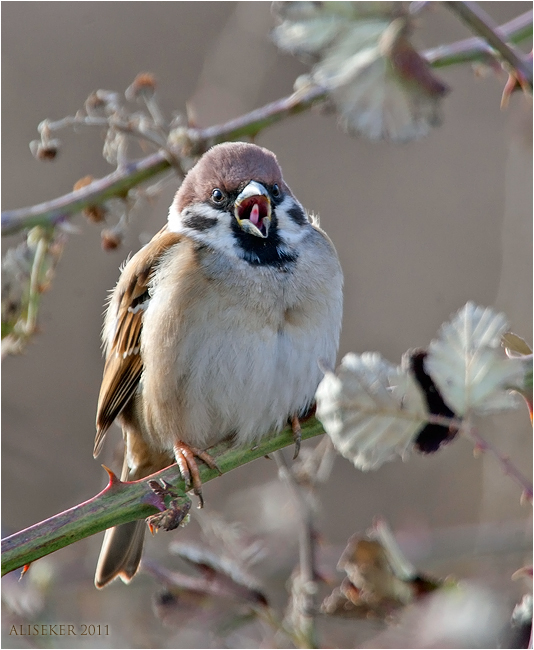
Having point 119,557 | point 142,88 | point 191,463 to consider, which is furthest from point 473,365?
point 119,557

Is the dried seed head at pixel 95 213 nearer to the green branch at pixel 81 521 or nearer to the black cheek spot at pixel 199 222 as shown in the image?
the black cheek spot at pixel 199 222

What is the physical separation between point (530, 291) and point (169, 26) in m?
4.27

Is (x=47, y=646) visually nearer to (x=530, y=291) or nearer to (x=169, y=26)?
(x=530, y=291)

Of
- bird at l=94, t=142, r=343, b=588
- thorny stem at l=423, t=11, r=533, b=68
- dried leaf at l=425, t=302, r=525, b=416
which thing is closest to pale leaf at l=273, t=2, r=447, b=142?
dried leaf at l=425, t=302, r=525, b=416

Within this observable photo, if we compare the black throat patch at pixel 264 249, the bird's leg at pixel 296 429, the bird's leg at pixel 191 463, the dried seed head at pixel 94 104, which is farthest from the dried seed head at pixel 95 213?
the bird's leg at pixel 296 429

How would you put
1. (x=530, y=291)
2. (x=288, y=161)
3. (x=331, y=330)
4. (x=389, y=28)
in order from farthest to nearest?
(x=288, y=161)
(x=530, y=291)
(x=331, y=330)
(x=389, y=28)

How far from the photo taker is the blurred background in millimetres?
4652

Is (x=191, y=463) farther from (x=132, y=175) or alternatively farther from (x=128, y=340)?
(x=132, y=175)

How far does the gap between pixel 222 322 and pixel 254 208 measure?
45 cm

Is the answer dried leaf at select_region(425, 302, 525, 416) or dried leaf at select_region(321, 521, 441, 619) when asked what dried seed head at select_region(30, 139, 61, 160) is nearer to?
dried leaf at select_region(321, 521, 441, 619)

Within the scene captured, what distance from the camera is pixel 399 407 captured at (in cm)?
104

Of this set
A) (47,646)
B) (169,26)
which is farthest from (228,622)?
(169,26)

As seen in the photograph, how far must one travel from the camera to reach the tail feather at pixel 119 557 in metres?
2.92

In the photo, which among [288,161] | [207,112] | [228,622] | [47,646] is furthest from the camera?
[288,161]
